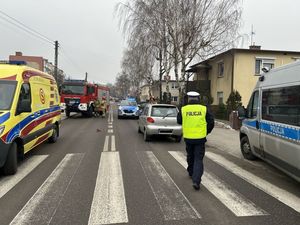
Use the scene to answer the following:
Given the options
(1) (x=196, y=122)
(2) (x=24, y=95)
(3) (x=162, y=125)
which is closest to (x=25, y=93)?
(2) (x=24, y=95)

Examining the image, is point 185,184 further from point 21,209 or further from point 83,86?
point 83,86

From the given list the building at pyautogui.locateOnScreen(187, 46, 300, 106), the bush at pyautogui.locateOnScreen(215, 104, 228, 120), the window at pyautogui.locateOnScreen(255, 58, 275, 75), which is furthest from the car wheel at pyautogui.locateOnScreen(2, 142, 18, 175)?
the window at pyautogui.locateOnScreen(255, 58, 275, 75)

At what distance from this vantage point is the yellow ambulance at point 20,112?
658 centimetres

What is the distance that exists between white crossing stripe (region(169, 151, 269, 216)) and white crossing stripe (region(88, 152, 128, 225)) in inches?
66.6

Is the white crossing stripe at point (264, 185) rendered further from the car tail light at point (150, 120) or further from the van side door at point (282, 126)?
the car tail light at point (150, 120)

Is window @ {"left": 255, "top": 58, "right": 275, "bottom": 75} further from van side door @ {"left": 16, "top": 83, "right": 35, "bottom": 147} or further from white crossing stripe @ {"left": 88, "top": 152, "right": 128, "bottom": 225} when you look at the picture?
van side door @ {"left": 16, "top": 83, "right": 35, "bottom": 147}

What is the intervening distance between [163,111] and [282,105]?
6.63m

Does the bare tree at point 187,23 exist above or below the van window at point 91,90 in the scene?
above

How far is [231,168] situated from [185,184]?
209cm

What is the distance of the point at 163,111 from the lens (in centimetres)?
1258

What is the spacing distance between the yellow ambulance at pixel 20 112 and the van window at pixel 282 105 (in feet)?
18.7

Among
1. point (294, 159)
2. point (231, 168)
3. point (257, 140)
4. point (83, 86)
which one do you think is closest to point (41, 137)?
point (231, 168)

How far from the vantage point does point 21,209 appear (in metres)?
4.76

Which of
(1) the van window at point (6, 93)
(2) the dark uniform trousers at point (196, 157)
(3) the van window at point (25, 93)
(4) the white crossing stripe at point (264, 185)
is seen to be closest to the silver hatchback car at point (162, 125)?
(4) the white crossing stripe at point (264, 185)
